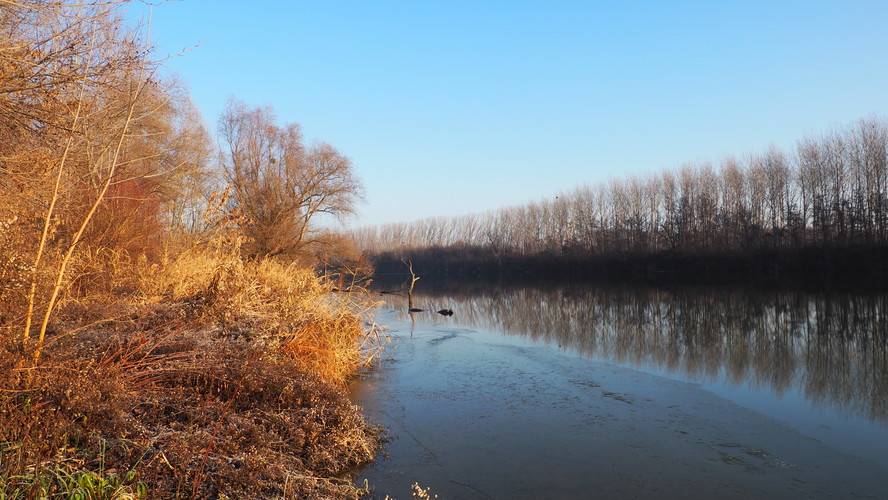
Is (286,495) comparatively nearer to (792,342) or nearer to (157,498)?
(157,498)

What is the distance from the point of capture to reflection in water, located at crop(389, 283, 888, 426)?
1008cm

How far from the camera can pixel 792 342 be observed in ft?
45.6

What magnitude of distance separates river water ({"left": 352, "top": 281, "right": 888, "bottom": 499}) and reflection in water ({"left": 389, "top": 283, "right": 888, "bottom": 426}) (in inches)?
2.6

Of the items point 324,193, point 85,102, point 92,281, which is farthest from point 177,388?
point 324,193

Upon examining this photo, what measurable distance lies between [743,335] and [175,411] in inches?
565

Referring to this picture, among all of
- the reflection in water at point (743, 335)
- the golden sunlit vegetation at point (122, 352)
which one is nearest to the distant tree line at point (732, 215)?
the reflection in water at point (743, 335)

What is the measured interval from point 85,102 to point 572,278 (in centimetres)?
5156

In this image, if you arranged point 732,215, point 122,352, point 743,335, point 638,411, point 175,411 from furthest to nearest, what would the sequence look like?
point 732,215 → point 743,335 → point 638,411 → point 122,352 → point 175,411

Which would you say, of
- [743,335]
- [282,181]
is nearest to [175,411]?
[743,335]

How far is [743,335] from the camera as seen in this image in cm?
1509

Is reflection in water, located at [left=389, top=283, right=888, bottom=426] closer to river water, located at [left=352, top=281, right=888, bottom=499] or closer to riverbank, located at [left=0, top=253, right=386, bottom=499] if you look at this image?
river water, located at [left=352, top=281, right=888, bottom=499]

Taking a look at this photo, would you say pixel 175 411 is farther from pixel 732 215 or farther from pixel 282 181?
pixel 732 215

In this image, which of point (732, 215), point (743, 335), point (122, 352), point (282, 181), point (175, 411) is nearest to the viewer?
point (175, 411)

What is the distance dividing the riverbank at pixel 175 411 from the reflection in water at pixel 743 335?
7490 millimetres
